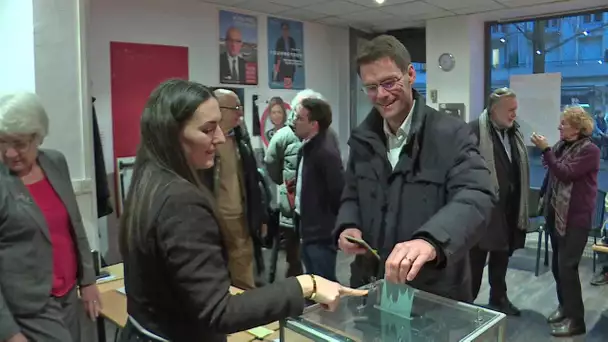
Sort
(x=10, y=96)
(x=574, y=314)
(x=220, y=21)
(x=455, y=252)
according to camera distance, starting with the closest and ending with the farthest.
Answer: (x=455, y=252) → (x=10, y=96) → (x=574, y=314) → (x=220, y=21)

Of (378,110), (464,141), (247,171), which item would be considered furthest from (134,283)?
(247,171)

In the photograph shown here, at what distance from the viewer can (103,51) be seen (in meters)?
4.19

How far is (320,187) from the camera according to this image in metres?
3.13

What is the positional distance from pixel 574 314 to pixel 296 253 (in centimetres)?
191

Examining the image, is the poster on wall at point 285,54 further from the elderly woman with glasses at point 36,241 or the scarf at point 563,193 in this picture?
the elderly woman with glasses at point 36,241

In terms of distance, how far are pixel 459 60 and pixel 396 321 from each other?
16.5 feet

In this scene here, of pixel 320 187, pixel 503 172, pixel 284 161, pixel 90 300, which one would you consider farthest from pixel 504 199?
pixel 90 300

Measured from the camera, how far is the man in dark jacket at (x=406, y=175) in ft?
4.46

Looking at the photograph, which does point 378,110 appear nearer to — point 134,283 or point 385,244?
point 385,244

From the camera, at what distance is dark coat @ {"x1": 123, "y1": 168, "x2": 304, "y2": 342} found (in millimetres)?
1038

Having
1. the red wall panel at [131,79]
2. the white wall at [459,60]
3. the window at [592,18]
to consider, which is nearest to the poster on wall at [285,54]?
the red wall panel at [131,79]

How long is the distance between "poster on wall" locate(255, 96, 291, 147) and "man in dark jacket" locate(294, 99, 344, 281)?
6.12 ft

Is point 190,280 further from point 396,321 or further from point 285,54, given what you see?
point 285,54

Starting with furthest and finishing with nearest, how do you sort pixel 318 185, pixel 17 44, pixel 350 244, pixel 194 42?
pixel 194 42 → pixel 318 185 → pixel 17 44 → pixel 350 244
